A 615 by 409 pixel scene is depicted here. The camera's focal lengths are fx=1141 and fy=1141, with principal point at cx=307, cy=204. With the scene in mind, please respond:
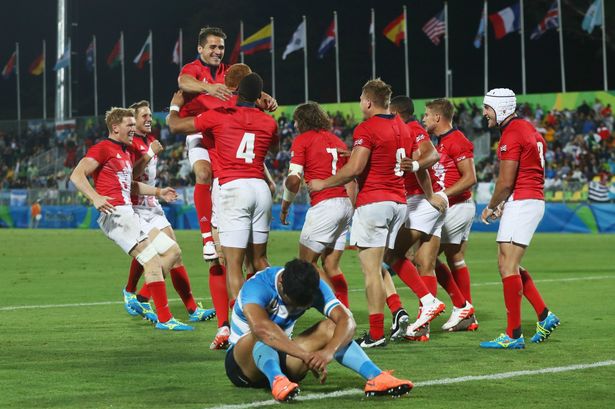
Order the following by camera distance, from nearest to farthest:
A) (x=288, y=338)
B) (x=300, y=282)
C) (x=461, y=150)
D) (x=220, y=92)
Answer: (x=300, y=282), (x=288, y=338), (x=220, y=92), (x=461, y=150)

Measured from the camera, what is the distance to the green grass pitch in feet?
25.6

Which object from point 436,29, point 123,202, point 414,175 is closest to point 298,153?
point 414,175

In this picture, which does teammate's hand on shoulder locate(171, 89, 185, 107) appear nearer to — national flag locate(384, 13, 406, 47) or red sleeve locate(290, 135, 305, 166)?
red sleeve locate(290, 135, 305, 166)

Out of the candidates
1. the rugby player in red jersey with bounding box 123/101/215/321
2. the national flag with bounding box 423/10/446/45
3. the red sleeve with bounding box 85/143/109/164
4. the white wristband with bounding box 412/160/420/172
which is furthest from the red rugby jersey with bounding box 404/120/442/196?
the national flag with bounding box 423/10/446/45

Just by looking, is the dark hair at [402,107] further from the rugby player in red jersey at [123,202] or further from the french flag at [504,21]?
the french flag at [504,21]

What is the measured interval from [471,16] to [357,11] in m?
6.90

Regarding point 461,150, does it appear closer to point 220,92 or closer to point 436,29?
point 220,92

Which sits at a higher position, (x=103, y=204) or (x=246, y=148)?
(x=246, y=148)

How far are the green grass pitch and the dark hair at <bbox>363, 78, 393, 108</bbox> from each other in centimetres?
228

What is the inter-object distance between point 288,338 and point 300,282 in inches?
17.3

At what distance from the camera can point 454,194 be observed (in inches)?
478

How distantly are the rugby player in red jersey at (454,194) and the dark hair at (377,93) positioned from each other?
170cm

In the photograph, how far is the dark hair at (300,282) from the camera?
7.39 metres

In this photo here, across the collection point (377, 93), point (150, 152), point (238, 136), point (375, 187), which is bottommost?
point (375, 187)
